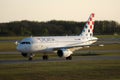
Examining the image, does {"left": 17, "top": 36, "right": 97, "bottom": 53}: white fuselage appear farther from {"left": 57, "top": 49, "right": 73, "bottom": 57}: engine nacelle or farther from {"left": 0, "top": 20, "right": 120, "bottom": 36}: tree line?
{"left": 0, "top": 20, "right": 120, "bottom": 36}: tree line

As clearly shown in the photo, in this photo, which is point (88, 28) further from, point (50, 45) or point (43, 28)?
point (43, 28)

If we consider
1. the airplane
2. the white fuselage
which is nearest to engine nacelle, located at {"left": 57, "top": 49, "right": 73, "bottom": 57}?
the airplane

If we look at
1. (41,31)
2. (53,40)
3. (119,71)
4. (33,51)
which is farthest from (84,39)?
(41,31)

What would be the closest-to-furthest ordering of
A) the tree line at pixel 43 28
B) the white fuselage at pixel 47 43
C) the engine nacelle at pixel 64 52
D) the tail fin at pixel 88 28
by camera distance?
the white fuselage at pixel 47 43, the engine nacelle at pixel 64 52, the tail fin at pixel 88 28, the tree line at pixel 43 28

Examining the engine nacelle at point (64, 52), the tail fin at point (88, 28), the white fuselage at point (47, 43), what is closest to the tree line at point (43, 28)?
the tail fin at point (88, 28)

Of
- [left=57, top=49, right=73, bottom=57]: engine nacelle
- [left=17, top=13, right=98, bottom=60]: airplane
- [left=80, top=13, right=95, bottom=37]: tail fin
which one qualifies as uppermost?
[left=80, top=13, right=95, bottom=37]: tail fin

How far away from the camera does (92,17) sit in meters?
57.3

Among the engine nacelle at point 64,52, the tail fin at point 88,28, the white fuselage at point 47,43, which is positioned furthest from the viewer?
the tail fin at point 88,28

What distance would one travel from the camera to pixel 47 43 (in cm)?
4841

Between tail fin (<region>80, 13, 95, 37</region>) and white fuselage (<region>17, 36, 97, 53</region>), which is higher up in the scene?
tail fin (<region>80, 13, 95, 37</region>)

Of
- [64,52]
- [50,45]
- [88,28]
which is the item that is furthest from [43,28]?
[64,52]

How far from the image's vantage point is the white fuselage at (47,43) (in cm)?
4656

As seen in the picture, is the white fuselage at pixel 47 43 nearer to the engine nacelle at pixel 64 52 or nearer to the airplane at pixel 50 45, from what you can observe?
the airplane at pixel 50 45

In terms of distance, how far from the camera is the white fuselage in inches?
1833
